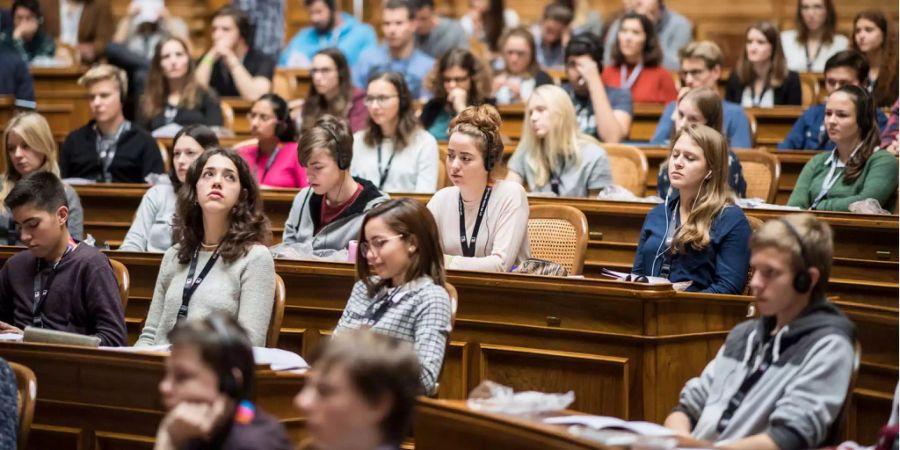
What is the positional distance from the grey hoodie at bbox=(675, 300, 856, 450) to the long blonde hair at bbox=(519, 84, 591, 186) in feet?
9.77

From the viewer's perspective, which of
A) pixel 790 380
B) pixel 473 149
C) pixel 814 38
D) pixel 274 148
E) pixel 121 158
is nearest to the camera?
pixel 790 380

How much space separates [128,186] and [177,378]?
3.71 metres

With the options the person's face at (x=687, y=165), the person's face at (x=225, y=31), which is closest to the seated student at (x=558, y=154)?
the person's face at (x=687, y=165)

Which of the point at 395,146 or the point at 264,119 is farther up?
the point at 264,119

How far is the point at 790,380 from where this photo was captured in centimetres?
277

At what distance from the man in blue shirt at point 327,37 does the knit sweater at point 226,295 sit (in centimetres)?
504

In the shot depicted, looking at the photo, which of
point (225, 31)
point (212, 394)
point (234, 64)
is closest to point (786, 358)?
point (212, 394)

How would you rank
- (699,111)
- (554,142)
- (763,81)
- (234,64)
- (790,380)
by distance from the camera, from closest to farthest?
(790,380), (699,111), (554,142), (763,81), (234,64)

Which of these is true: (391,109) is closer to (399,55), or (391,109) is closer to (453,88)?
(453,88)

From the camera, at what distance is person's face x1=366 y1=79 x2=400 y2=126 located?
6059mm

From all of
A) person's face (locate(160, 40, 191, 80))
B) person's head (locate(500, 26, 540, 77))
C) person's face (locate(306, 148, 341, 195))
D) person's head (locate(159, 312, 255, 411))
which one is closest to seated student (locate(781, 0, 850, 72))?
person's head (locate(500, 26, 540, 77))

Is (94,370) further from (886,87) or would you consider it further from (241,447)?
(886,87)

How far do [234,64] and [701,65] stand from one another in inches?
126

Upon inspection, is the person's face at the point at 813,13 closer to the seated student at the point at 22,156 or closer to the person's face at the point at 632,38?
the person's face at the point at 632,38
